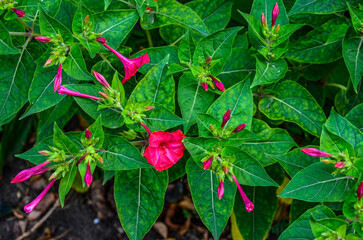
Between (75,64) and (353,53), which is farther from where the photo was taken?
(353,53)

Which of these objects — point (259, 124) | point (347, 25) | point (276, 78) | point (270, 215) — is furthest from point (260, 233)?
point (347, 25)

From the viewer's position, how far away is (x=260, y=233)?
78.5 inches

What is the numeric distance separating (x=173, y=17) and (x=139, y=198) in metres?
0.88

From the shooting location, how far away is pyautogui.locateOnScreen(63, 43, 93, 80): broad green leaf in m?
1.57

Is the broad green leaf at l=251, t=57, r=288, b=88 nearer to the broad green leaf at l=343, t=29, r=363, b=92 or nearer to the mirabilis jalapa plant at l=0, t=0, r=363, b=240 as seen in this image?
the mirabilis jalapa plant at l=0, t=0, r=363, b=240

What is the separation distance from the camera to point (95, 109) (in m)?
1.61

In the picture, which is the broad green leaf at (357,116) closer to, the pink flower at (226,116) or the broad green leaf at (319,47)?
the broad green leaf at (319,47)

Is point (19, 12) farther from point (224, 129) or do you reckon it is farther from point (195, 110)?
point (224, 129)

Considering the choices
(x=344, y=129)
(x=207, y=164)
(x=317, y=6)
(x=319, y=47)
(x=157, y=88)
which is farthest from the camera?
(x=319, y=47)

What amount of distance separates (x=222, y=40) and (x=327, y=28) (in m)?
0.62

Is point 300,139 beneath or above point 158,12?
beneath

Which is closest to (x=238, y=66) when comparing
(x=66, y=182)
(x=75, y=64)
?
(x=75, y=64)

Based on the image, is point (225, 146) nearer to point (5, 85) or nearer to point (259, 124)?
point (259, 124)

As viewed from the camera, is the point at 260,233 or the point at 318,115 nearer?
the point at 318,115
